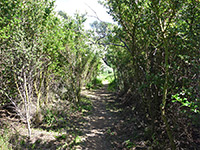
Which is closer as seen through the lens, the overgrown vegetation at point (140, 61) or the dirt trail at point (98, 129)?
the overgrown vegetation at point (140, 61)

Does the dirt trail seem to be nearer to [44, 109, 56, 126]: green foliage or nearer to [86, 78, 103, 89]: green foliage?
[44, 109, 56, 126]: green foliage

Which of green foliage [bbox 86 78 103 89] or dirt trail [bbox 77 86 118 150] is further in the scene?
Result: green foliage [bbox 86 78 103 89]

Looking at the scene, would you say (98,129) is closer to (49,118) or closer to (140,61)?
(49,118)

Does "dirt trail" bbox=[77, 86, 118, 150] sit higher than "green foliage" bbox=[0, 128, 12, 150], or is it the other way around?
"green foliage" bbox=[0, 128, 12, 150]

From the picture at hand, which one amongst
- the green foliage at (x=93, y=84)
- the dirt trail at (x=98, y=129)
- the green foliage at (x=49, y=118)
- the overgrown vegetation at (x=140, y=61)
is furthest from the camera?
the green foliage at (x=93, y=84)

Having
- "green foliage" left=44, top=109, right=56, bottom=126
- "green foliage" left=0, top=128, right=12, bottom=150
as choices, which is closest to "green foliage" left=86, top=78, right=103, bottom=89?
"green foliage" left=44, top=109, right=56, bottom=126

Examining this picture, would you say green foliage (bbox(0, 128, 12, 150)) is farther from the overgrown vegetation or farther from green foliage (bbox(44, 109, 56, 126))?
green foliage (bbox(44, 109, 56, 126))

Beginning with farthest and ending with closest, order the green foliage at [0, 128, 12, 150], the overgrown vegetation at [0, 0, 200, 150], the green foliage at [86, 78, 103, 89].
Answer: the green foliage at [86, 78, 103, 89], the green foliage at [0, 128, 12, 150], the overgrown vegetation at [0, 0, 200, 150]

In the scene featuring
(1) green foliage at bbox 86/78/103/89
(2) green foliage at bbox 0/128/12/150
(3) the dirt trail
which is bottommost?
(3) the dirt trail

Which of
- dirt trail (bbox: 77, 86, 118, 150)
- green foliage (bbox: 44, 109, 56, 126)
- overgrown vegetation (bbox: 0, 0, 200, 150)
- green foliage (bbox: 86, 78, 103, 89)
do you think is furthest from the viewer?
green foliage (bbox: 86, 78, 103, 89)

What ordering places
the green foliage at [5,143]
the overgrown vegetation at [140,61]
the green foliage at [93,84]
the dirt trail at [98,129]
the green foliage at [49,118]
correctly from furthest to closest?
the green foliage at [93,84]
the green foliage at [49,118]
the dirt trail at [98,129]
the green foliage at [5,143]
the overgrown vegetation at [140,61]

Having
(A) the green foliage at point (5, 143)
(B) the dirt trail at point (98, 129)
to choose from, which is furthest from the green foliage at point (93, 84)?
(A) the green foliage at point (5, 143)

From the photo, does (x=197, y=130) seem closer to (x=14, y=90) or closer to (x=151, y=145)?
(x=151, y=145)

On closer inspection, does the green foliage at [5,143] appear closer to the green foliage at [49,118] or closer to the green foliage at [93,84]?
the green foliage at [49,118]
